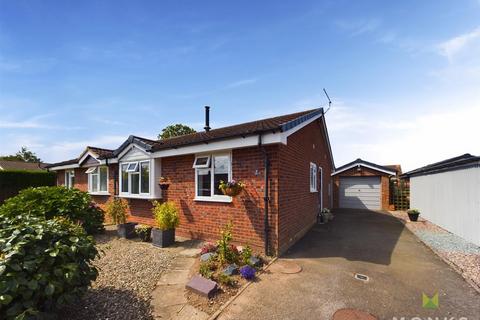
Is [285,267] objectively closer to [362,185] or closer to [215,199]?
[215,199]

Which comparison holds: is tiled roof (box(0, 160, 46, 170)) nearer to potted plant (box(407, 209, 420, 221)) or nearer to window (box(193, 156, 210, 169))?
window (box(193, 156, 210, 169))

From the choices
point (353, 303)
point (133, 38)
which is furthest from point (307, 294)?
point (133, 38)

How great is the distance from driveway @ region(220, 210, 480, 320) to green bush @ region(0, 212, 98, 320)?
2.16m

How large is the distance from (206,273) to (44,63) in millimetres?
8111

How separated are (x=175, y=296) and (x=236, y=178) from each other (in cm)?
335

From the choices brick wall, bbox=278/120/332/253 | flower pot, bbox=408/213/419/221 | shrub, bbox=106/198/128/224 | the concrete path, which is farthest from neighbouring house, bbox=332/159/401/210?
the concrete path

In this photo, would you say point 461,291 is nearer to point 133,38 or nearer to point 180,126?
point 133,38

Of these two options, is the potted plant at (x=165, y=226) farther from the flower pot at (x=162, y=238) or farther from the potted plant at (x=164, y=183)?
the potted plant at (x=164, y=183)

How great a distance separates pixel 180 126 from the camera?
3716 cm

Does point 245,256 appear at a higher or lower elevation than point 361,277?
higher

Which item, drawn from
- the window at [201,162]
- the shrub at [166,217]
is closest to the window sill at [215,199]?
the shrub at [166,217]

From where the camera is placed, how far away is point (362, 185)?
17844 millimetres

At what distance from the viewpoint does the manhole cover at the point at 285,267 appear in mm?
5301

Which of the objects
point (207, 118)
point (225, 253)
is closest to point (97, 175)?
point (207, 118)
